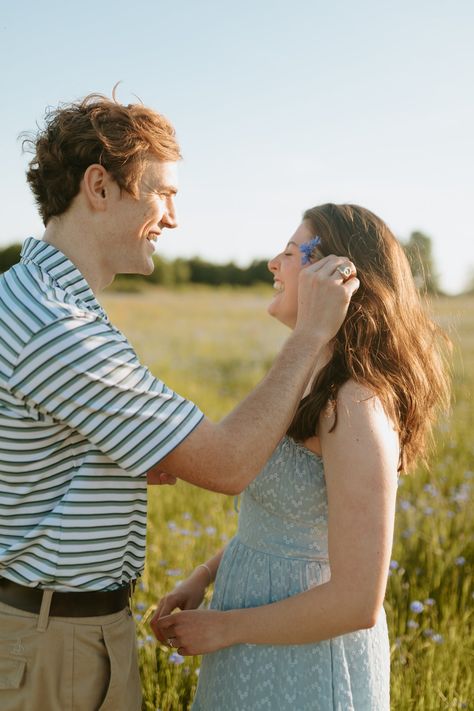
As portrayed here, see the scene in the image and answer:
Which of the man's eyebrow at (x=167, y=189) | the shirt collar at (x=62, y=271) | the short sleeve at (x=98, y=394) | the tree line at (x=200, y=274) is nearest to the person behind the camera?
the short sleeve at (x=98, y=394)

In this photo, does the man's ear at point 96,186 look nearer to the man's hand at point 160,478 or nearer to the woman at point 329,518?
the woman at point 329,518

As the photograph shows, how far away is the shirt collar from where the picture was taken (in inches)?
77.9

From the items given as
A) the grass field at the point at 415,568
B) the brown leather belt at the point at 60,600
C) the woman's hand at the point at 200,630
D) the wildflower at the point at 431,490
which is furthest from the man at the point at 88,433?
the wildflower at the point at 431,490

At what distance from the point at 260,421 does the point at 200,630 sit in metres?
0.66

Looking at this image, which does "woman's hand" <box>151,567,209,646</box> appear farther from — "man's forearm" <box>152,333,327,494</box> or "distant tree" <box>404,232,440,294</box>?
"distant tree" <box>404,232,440,294</box>

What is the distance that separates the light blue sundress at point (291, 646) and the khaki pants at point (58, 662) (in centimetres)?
38

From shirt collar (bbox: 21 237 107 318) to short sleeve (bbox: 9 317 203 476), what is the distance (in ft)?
0.71

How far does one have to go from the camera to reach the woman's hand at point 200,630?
204cm

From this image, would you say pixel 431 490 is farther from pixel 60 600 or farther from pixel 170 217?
pixel 60 600

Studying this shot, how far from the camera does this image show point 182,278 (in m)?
90.4

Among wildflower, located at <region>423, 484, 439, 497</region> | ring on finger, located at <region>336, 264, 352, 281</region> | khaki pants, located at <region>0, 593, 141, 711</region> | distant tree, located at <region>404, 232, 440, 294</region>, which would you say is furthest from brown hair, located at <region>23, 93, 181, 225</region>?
wildflower, located at <region>423, 484, 439, 497</region>

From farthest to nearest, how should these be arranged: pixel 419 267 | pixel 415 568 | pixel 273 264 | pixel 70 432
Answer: pixel 415 568
pixel 419 267
pixel 273 264
pixel 70 432

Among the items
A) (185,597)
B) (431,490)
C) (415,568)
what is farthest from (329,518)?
(431,490)

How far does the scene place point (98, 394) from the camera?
1754mm
